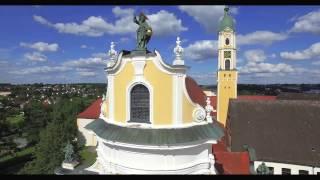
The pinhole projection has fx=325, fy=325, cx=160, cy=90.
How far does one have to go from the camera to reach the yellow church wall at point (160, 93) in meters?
10.5

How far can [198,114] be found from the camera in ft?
35.8

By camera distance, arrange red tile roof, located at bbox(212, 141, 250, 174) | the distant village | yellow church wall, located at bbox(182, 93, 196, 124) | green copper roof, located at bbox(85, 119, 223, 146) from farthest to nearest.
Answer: the distant village < red tile roof, located at bbox(212, 141, 250, 174) < yellow church wall, located at bbox(182, 93, 196, 124) < green copper roof, located at bbox(85, 119, 223, 146)

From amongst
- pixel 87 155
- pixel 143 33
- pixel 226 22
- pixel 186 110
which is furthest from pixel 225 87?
pixel 143 33

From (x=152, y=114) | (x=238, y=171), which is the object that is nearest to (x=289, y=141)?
(x=238, y=171)

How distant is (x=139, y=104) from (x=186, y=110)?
1580mm

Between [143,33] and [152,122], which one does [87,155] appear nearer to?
[152,122]

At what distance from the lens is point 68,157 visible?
13094 mm

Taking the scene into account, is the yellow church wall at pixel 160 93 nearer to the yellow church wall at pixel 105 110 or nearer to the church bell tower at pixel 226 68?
the yellow church wall at pixel 105 110

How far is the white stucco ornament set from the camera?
1091cm

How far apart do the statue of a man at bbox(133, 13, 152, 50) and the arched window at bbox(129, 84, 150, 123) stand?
4.77 feet

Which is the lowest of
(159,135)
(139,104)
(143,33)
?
(159,135)

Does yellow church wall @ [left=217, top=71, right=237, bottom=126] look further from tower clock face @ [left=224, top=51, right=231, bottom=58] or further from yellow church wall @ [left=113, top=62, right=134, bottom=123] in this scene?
yellow church wall @ [left=113, top=62, right=134, bottom=123]

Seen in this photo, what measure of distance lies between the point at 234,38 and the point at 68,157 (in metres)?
23.7

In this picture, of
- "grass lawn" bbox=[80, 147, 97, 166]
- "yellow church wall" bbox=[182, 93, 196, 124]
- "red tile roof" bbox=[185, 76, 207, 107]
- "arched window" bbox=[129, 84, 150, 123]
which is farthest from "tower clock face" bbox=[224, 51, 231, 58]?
"arched window" bbox=[129, 84, 150, 123]
